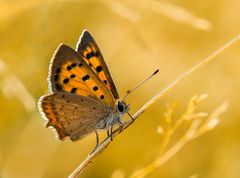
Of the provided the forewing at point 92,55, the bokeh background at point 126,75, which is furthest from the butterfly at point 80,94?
the bokeh background at point 126,75

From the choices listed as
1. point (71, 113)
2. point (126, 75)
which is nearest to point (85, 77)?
point (71, 113)

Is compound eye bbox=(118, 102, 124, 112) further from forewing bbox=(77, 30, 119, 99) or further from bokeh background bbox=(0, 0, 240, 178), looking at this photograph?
bokeh background bbox=(0, 0, 240, 178)

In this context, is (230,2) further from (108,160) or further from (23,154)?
(23,154)

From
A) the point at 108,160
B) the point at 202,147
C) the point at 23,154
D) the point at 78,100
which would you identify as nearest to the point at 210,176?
the point at 202,147

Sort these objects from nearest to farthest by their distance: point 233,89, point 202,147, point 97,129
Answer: point 97,129, point 202,147, point 233,89

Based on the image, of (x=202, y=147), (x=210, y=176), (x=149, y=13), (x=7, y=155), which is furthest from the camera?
(x=149, y=13)

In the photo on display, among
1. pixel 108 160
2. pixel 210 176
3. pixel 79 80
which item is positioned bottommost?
pixel 210 176

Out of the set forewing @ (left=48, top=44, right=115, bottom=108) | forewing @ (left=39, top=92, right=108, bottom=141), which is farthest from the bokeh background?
forewing @ (left=48, top=44, right=115, bottom=108)
